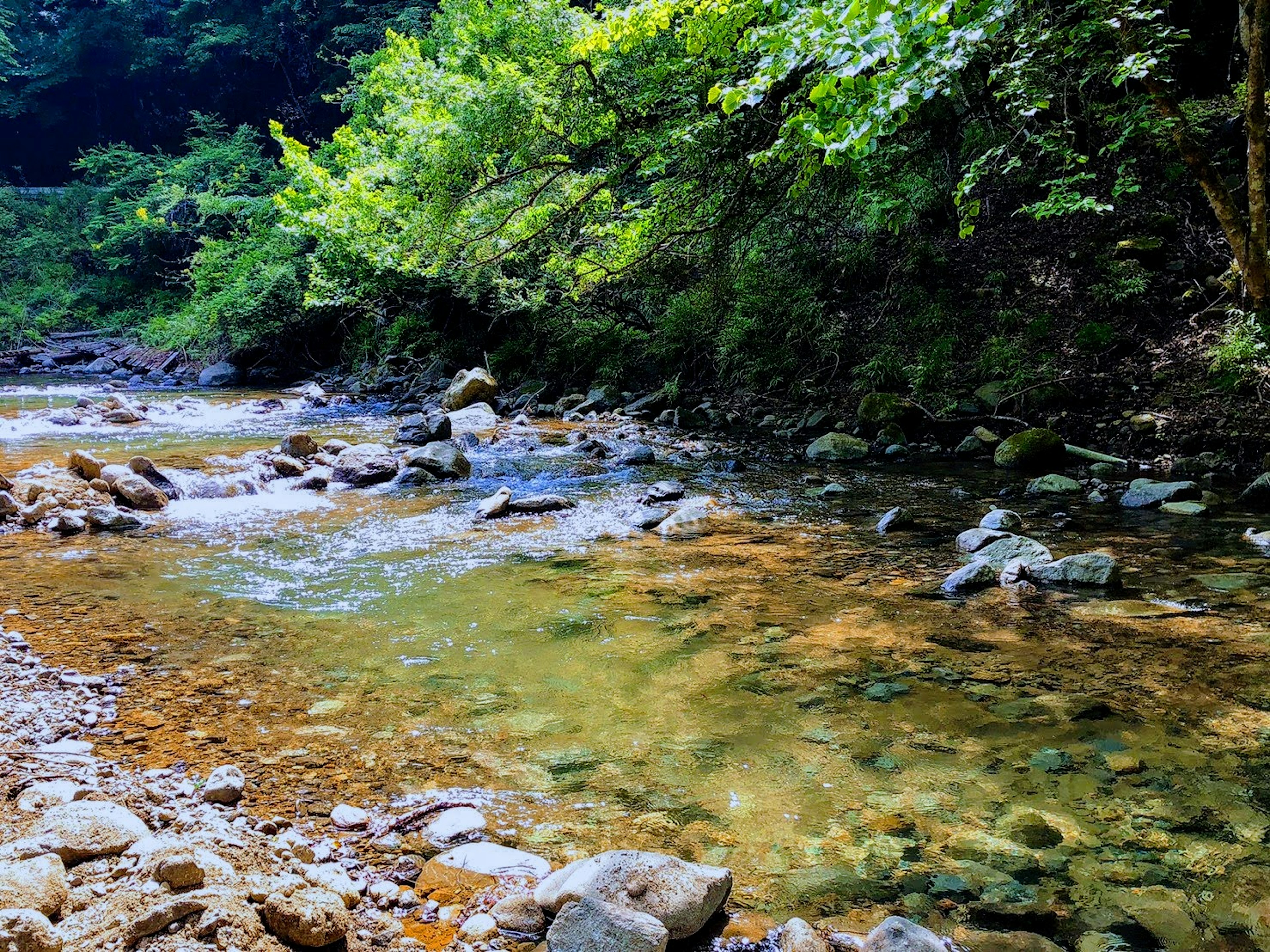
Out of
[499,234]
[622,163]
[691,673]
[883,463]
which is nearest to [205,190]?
[499,234]

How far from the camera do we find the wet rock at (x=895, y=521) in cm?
600

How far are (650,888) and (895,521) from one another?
470cm

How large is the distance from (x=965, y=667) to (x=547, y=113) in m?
7.05

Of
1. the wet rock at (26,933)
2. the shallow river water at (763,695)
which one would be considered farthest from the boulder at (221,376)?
the wet rock at (26,933)

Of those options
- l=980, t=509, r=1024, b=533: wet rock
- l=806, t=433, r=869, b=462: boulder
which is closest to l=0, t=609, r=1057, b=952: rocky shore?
l=980, t=509, r=1024, b=533: wet rock

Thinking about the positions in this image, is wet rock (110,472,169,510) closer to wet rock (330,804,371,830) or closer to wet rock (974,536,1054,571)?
wet rock (330,804,371,830)

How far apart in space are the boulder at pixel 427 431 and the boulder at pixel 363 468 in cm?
193

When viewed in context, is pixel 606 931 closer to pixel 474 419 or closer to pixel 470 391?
pixel 474 419

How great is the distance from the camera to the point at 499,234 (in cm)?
958

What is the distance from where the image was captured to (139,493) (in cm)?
723

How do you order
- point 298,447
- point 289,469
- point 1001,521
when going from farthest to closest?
point 298,447, point 289,469, point 1001,521

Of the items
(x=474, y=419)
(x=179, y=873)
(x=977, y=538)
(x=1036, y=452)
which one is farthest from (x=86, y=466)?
(x=1036, y=452)

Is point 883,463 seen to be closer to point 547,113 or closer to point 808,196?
point 808,196

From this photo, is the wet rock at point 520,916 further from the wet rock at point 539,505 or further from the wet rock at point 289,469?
the wet rock at point 289,469
